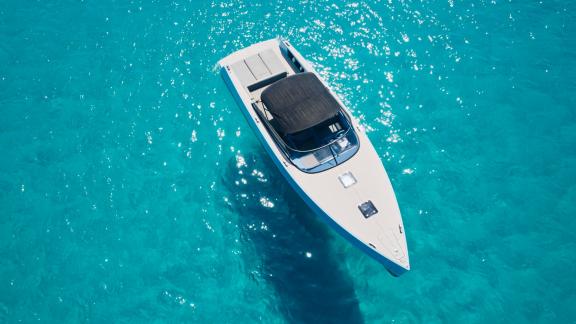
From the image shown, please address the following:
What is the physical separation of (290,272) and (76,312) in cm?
829

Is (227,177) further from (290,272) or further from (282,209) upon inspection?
(290,272)

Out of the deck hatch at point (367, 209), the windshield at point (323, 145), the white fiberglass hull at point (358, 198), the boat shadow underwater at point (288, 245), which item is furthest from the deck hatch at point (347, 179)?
the boat shadow underwater at point (288, 245)

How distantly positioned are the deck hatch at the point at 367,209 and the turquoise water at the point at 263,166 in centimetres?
289

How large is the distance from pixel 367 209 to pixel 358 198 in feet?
1.71

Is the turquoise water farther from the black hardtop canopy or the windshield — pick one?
the black hardtop canopy

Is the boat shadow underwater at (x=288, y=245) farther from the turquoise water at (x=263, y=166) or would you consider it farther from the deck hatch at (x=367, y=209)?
the deck hatch at (x=367, y=209)

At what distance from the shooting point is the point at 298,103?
58.8 ft

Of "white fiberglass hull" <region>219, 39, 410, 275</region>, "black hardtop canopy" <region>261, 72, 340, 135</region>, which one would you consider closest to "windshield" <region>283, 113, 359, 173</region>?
"white fiberglass hull" <region>219, 39, 410, 275</region>

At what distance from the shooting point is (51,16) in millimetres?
24688

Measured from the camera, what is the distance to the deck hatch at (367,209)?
16467mm

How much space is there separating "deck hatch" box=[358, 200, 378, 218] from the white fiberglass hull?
0.10 metres

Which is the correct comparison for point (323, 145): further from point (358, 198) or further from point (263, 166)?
point (263, 166)

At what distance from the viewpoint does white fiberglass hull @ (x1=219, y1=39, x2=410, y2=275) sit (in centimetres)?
1598

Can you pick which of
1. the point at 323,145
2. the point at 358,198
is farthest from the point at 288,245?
the point at 323,145
